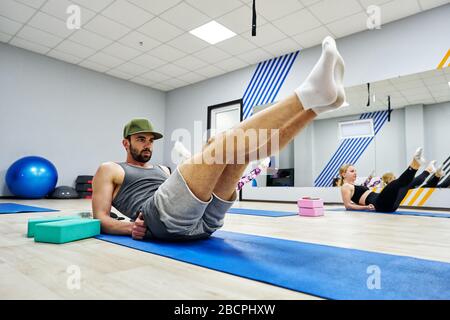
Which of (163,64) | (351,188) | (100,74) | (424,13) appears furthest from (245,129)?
(100,74)

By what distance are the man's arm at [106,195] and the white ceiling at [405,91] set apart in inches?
170

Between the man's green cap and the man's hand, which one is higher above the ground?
the man's green cap

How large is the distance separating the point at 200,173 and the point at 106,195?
72cm

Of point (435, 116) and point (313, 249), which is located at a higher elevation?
point (435, 116)

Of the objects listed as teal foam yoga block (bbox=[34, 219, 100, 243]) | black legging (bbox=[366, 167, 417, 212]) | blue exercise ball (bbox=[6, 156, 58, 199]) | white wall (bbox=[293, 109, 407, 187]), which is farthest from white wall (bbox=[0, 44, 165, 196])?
black legging (bbox=[366, 167, 417, 212])

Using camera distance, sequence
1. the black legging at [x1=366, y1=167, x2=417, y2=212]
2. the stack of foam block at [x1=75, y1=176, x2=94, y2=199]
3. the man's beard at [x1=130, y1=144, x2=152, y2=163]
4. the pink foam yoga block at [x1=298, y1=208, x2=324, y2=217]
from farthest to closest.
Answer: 1. the stack of foam block at [x1=75, y1=176, x2=94, y2=199]
2. the black legging at [x1=366, y1=167, x2=417, y2=212]
3. the pink foam yoga block at [x1=298, y1=208, x2=324, y2=217]
4. the man's beard at [x1=130, y1=144, x2=152, y2=163]

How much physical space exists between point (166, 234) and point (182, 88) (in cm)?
645

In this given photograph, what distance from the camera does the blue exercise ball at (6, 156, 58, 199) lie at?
4918mm

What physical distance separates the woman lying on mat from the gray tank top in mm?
2872

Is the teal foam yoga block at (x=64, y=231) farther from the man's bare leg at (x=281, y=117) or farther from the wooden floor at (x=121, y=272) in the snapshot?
the man's bare leg at (x=281, y=117)

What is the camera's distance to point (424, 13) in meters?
4.14

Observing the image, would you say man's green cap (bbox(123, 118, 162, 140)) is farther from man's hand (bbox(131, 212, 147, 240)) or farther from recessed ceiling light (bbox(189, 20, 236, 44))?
recessed ceiling light (bbox(189, 20, 236, 44))

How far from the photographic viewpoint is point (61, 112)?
5.91 m
